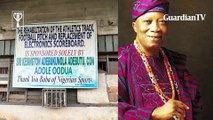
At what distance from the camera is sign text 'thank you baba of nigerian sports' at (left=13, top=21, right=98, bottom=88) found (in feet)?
21.5

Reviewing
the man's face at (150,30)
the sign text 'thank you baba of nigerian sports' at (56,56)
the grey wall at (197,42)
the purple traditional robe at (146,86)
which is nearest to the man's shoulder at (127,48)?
the purple traditional robe at (146,86)

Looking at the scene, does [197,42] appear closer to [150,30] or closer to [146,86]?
[150,30]

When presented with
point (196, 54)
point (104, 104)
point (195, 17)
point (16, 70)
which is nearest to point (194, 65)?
point (196, 54)

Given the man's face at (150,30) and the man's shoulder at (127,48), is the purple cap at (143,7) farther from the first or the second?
the man's shoulder at (127,48)

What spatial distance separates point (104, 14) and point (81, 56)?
1187mm

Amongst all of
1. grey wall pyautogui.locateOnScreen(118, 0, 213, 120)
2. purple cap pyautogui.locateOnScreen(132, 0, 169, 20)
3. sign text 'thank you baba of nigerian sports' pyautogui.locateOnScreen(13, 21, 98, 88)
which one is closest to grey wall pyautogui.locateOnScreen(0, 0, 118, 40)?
sign text 'thank you baba of nigerian sports' pyautogui.locateOnScreen(13, 21, 98, 88)

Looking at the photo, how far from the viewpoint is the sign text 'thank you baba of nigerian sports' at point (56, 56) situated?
655 centimetres

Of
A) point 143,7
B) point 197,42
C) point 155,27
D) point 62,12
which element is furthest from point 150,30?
point 62,12

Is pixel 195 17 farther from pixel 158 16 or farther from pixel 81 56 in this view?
pixel 81 56

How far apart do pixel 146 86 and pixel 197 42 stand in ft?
2.60

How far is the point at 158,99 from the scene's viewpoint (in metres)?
3.12

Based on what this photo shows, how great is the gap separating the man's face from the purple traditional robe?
14 cm

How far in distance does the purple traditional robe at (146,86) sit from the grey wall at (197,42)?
8 cm

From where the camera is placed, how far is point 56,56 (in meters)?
6.78
